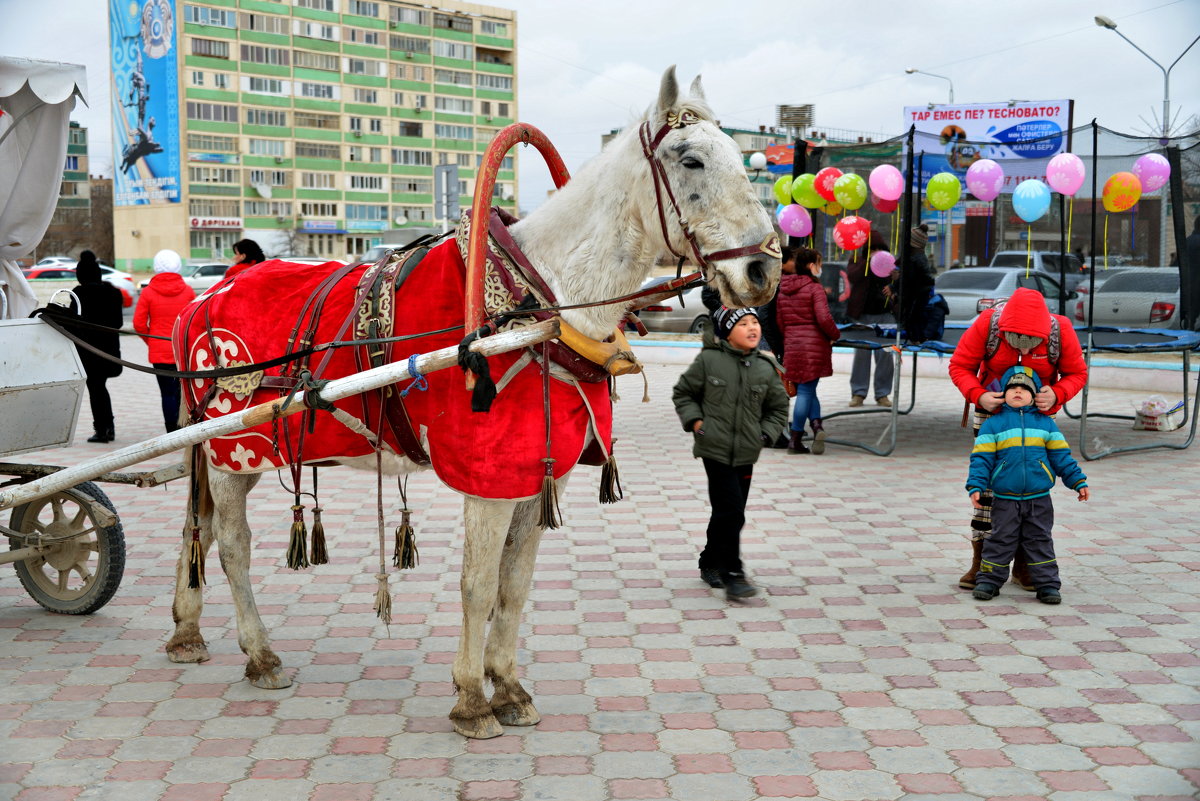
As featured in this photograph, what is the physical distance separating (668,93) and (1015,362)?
10.9ft

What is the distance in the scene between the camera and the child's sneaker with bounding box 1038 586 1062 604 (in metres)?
5.58

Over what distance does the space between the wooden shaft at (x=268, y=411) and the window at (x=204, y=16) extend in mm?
76851

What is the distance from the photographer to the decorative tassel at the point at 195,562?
15.1 ft

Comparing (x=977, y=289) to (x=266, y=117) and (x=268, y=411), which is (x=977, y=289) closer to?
(x=268, y=411)

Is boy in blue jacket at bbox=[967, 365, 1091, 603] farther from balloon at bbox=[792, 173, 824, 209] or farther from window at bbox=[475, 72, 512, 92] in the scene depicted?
window at bbox=[475, 72, 512, 92]

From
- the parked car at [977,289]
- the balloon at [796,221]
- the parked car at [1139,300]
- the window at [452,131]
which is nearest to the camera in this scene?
the parked car at [1139,300]

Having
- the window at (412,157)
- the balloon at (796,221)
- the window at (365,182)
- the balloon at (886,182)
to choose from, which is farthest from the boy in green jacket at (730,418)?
the window at (412,157)

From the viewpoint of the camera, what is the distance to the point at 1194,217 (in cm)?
970

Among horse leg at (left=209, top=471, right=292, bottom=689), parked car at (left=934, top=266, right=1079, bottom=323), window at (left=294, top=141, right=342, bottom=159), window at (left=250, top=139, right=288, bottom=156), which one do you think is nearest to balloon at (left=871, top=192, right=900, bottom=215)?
parked car at (left=934, top=266, right=1079, bottom=323)

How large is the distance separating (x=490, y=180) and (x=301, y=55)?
79914mm

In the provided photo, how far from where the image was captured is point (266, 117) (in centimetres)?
7538

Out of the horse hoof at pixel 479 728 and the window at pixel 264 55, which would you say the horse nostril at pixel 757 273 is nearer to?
the horse hoof at pixel 479 728

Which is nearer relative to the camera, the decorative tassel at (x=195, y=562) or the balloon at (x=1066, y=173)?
the decorative tassel at (x=195, y=562)

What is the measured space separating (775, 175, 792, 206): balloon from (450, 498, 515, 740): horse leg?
7948 mm
